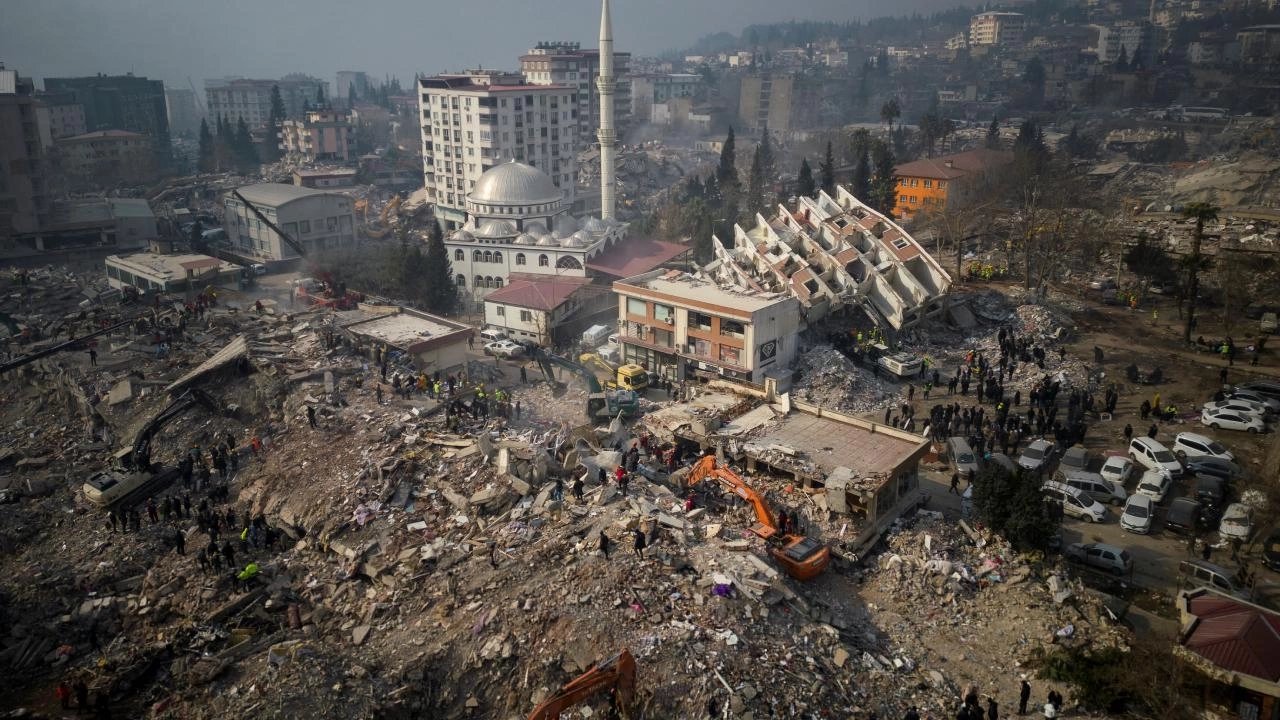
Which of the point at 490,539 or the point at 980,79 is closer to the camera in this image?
the point at 490,539

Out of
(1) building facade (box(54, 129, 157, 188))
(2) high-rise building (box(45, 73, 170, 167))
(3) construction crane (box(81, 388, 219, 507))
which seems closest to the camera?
(3) construction crane (box(81, 388, 219, 507))

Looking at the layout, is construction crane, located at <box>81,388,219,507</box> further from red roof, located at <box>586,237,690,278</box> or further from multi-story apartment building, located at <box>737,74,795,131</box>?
multi-story apartment building, located at <box>737,74,795,131</box>

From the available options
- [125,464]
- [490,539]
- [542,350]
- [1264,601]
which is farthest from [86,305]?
[1264,601]

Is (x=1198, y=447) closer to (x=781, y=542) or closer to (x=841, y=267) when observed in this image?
(x=781, y=542)

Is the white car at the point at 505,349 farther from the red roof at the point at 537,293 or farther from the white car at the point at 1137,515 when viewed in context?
the white car at the point at 1137,515

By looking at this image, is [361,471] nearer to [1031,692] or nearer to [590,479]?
[590,479]

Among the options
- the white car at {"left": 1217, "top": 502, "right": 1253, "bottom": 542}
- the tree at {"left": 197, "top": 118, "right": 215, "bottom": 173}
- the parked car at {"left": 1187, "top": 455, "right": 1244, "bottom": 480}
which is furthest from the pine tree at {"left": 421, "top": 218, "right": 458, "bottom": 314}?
the tree at {"left": 197, "top": 118, "right": 215, "bottom": 173}

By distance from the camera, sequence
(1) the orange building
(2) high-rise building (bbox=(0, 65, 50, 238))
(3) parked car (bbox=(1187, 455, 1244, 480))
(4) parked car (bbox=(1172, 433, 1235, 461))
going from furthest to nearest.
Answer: (2) high-rise building (bbox=(0, 65, 50, 238)) < (1) the orange building < (4) parked car (bbox=(1172, 433, 1235, 461)) < (3) parked car (bbox=(1187, 455, 1244, 480))
